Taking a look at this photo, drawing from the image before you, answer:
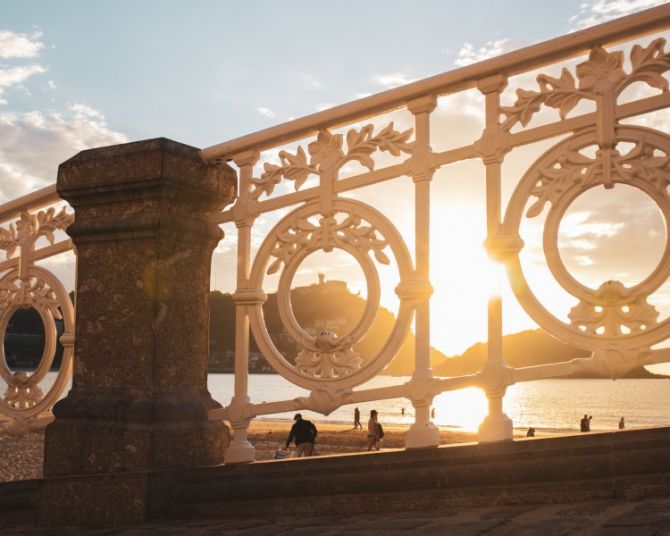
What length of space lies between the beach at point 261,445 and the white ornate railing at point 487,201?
21.3 feet

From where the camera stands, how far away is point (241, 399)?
16.4 feet

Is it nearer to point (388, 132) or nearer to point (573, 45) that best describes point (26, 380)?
point (388, 132)

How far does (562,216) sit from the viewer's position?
12.7ft

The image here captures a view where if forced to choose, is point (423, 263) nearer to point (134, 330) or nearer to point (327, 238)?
point (327, 238)

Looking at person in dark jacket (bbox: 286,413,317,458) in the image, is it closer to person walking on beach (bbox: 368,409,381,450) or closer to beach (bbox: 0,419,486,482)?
beach (bbox: 0,419,486,482)

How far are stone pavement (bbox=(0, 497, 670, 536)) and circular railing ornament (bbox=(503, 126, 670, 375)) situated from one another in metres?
0.67

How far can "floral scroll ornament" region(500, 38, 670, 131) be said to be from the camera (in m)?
3.73

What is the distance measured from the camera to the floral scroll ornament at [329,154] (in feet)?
14.8

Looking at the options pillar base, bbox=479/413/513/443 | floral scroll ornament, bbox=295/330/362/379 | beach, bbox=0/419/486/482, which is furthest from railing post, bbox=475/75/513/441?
beach, bbox=0/419/486/482

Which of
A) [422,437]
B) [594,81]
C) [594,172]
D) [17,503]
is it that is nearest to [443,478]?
[422,437]

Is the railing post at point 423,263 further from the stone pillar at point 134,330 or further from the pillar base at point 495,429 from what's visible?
the stone pillar at point 134,330

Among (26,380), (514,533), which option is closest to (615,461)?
(514,533)

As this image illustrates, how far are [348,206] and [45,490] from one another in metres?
2.52

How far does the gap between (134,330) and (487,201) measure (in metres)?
2.32
